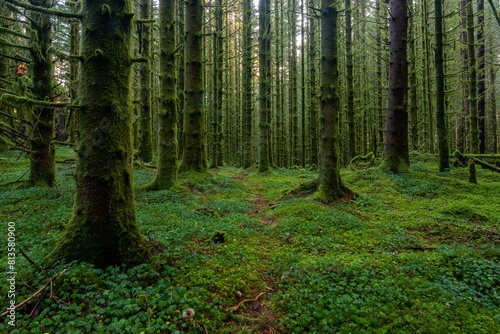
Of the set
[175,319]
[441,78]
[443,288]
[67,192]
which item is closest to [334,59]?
[441,78]

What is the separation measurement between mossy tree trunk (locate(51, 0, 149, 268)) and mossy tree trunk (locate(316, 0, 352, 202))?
17.4 feet

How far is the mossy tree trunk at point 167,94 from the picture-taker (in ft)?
26.7

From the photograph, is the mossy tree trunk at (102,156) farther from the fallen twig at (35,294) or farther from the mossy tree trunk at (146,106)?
the mossy tree trunk at (146,106)

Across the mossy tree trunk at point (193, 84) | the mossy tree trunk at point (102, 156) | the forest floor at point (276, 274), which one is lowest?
the forest floor at point (276, 274)

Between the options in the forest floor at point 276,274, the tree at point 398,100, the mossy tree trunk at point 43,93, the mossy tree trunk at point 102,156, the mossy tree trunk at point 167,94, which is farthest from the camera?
the tree at point 398,100

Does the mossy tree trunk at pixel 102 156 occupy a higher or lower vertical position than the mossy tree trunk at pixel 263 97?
lower

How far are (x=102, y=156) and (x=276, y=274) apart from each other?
9.03 ft

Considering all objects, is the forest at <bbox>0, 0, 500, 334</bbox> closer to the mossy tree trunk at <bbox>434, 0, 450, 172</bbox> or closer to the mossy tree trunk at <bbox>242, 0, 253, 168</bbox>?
the mossy tree trunk at <bbox>434, 0, 450, 172</bbox>

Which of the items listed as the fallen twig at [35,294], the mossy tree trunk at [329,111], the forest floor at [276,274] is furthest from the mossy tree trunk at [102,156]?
the mossy tree trunk at [329,111]

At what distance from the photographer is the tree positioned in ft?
32.8

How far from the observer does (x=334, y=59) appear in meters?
7.47

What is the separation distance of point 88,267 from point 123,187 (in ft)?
3.19

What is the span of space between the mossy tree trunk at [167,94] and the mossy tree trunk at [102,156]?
4812mm

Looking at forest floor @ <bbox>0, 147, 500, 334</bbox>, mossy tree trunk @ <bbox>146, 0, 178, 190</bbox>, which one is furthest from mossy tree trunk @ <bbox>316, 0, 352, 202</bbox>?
mossy tree trunk @ <bbox>146, 0, 178, 190</bbox>
